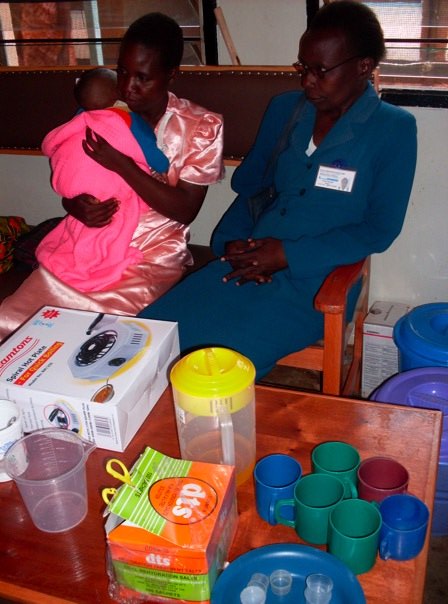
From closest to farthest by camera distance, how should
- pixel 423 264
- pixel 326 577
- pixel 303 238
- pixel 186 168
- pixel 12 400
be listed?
pixel 326 577 < pixel 12 400 < pixel 303 238 < pixel 186 168 < pixel 423 264

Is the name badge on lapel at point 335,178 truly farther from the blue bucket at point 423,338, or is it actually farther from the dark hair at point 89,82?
the dark hair at point 89,82

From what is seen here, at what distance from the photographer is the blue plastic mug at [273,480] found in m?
1.04

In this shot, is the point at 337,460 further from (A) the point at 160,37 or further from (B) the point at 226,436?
(A) the point at 160,37

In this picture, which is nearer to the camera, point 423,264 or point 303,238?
point 303,238

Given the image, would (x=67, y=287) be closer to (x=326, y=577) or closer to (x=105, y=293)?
(x=105, y=293)

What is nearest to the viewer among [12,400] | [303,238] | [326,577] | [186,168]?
[326,577]

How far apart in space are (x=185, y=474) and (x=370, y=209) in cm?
98

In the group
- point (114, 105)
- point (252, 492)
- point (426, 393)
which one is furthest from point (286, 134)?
point (252, 492)

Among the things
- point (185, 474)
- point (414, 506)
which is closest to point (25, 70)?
point (185, 474)

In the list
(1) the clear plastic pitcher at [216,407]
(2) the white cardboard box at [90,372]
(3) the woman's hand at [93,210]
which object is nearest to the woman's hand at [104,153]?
(3) the woman's hand at [93,210]

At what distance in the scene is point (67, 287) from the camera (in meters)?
1.79

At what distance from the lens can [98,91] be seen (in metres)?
1.81

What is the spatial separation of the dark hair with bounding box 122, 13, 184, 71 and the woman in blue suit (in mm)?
344

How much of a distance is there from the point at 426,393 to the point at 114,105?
1.19 metres
